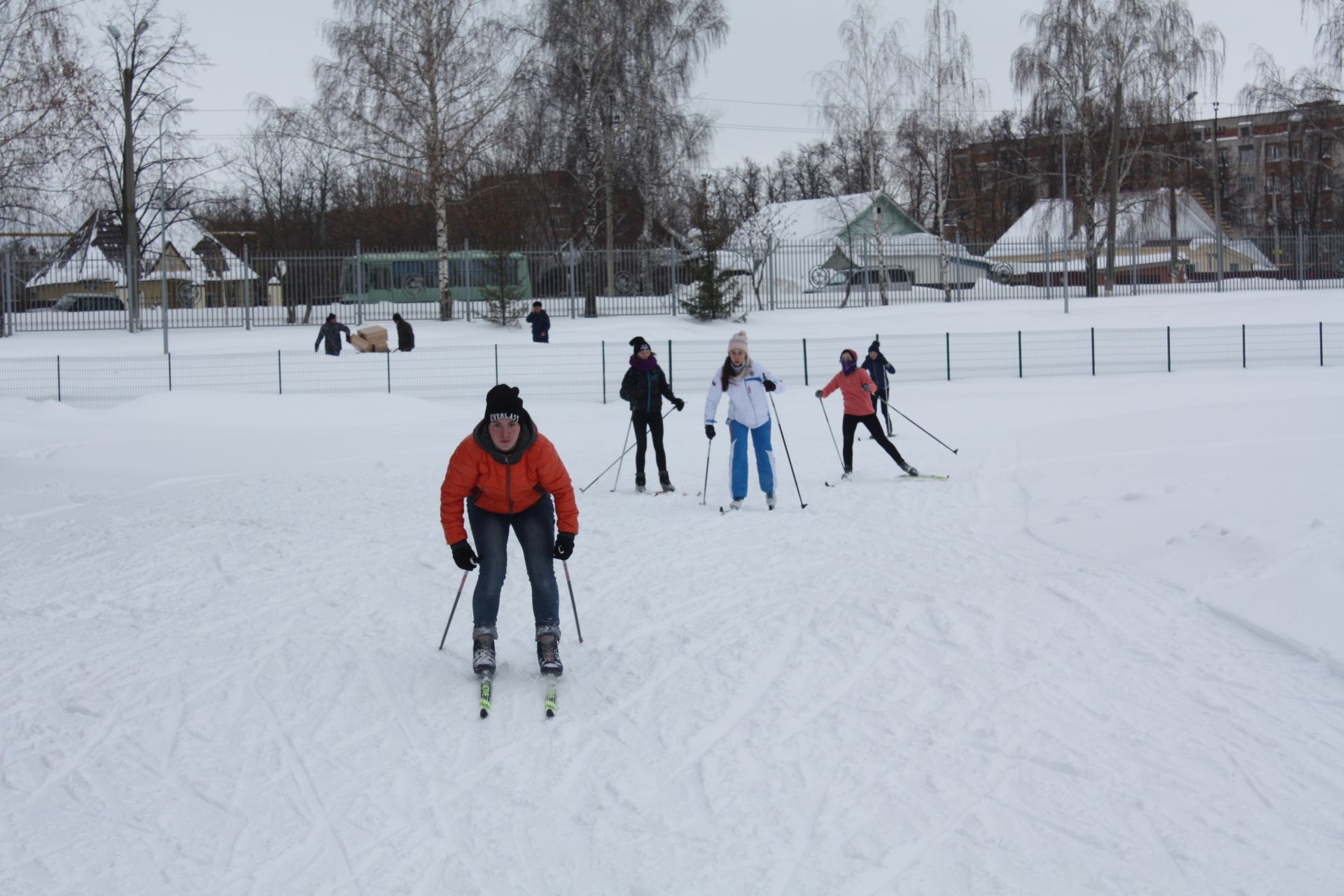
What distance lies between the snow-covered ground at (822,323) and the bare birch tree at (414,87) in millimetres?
3622

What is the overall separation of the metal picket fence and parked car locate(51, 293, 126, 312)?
7709 millimetres

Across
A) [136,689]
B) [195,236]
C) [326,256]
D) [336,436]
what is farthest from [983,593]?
[195,236]

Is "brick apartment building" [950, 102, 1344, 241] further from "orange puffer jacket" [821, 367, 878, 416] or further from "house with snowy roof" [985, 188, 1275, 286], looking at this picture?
"orange puffer jacket" [821, 367, 878, 416]

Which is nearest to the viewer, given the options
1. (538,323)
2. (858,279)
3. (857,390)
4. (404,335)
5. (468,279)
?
(857,390)

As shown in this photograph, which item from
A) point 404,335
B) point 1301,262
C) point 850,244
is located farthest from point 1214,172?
point 404,335

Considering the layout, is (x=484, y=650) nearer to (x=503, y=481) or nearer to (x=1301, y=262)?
(x=503, y=481)

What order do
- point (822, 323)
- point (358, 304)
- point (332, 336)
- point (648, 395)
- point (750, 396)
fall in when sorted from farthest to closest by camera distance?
point (822, 323) < point (358, 304) < point (332, 336) < point (648, 395) < point (750, 396)

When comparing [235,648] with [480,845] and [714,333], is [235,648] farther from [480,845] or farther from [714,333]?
[714,333]

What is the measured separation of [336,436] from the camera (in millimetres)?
19375

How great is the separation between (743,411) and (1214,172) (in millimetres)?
58156

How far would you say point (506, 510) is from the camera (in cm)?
634

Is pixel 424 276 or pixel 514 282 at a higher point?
pixel 424 276

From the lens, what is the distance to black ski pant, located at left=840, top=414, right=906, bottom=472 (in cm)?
1348

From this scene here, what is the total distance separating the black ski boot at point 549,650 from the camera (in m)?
6.31
